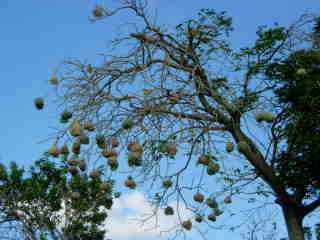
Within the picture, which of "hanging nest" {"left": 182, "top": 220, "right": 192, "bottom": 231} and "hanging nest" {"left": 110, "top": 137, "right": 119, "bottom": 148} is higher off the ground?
"hanging nest" {"left": 110, "top": 137, "right": 119, "bottom": 148}

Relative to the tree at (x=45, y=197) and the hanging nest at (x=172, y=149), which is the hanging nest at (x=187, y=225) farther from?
the tree at (x=45, y=197)

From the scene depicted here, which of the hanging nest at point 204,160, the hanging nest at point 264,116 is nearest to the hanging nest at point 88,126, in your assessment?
the hanging nest at point 204,160

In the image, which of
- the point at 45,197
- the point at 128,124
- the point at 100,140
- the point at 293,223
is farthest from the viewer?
the point at 45,197

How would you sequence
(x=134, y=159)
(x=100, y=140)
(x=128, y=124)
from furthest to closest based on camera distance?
(x=128, y=124)
(x=100, y=140)
(x=134, y=159)

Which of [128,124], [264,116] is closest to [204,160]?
[128,124]

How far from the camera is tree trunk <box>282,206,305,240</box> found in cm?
697

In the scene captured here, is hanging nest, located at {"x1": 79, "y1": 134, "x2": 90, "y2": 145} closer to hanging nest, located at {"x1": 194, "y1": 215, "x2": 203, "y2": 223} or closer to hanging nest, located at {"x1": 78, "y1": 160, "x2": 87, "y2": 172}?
hanging nest, located at {"x1": 78, "y1": 160, "x2": 87, "y2": 172}

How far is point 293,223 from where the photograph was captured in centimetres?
715

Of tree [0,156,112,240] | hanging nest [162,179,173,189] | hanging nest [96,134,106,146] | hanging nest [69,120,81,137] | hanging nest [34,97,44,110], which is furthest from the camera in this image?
tree [0,156,112,240]

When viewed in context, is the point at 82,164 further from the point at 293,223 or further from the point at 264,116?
the point at 293,223

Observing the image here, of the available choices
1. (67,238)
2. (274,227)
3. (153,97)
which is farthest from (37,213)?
(153,97)

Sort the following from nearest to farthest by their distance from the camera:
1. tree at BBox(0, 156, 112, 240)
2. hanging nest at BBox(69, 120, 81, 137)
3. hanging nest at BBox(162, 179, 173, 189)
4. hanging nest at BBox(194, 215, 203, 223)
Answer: hanging nest at BBox(69, 120, 81, 137) → hanging nest at BBox(162, 179, 173, 189) → hanging nest at BBox(194, 215, 203, 223) → tree at BBox(0, 156, 112, 240)

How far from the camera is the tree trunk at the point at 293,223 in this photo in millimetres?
6969

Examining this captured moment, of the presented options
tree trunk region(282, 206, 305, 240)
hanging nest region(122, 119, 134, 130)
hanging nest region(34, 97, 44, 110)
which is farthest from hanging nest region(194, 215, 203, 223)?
tree trunk region(282, 206, 305, 240)
